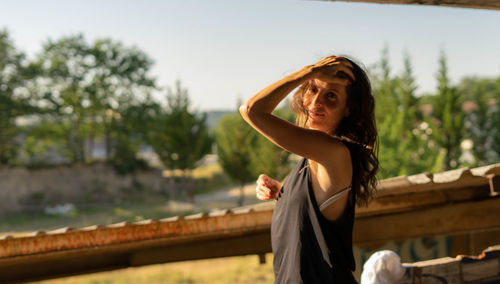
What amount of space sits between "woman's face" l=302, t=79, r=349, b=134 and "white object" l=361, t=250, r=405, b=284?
2.49ft

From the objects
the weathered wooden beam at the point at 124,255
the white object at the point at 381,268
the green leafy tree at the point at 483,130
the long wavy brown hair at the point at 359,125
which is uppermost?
the long wavy brown hair at the point at 359,125

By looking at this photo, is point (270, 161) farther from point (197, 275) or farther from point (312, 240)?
point (312, 240)

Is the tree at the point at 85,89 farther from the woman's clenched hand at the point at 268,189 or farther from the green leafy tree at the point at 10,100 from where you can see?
the woman's clenched hand at the point at 268,189

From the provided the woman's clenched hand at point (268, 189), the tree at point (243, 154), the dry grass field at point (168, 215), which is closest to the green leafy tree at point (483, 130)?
the tree at point (243, 154)

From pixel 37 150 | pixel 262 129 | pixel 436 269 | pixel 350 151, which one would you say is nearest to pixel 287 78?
pixel 262 129

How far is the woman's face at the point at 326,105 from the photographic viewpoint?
1438 mm

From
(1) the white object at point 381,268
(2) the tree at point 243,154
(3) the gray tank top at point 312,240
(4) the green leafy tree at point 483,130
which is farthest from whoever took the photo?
(2) the tree at point 243,154

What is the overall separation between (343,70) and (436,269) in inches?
50.1

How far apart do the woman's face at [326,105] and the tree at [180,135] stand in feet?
92.4

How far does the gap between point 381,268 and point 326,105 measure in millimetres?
903

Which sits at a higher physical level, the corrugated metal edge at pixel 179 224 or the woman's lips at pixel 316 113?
the woman's lips at pixel 316 113

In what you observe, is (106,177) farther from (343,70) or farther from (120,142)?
(343,70)

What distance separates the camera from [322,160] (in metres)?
1.30

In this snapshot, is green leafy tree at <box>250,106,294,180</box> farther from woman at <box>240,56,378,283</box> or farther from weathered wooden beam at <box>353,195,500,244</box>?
woman at <box>240,56,378,283</box>
